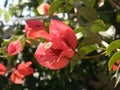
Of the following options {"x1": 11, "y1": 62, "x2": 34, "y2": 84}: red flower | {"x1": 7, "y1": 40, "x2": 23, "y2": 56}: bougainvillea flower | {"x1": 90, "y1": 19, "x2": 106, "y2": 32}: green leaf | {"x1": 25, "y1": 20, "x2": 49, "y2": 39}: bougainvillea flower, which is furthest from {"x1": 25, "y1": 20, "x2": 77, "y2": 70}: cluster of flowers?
{"x1": 11, "y1": 62, "x2": 34, "y2": 84}: red flower

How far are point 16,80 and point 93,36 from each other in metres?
0.99

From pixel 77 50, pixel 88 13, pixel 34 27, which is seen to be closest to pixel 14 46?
pixel 34 27

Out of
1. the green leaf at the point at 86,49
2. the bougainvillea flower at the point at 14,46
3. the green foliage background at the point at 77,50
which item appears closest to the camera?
the green leaf at the point at 86,49

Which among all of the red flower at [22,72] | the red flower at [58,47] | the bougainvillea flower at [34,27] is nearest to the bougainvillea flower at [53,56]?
the red flower at [58,47]

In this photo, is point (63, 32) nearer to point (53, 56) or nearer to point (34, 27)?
point (53, 56)

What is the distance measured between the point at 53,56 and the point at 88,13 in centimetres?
36

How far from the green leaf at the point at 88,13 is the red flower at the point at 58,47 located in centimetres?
31

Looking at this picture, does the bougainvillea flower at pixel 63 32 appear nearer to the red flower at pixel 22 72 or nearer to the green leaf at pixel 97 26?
the green leaf at pixel 97 26

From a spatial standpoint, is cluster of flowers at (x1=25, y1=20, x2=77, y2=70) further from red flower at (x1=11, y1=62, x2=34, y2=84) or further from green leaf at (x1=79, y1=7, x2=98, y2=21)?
red flower at (x1=11, y1=62, x2=34, y2=84)

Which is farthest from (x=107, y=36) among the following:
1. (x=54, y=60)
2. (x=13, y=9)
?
(x=13, y=9)

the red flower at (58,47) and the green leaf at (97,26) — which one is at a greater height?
the red flower at (58,47)

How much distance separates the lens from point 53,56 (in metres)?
1.09

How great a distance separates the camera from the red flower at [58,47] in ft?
3.50

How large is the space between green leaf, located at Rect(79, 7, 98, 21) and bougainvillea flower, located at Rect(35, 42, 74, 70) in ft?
1.09
